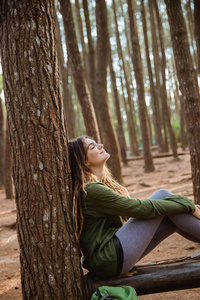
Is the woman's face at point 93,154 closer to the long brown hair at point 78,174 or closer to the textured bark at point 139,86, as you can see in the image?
the long brown hair at point 78,174

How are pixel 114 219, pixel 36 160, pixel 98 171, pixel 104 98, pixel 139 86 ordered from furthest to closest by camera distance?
pixel 139 86 → pixel 104 98 → pixel 98 171 → pixel 114 219 → pixel 36 160

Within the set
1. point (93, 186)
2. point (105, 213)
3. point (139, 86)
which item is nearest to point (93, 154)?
point (93, 186)

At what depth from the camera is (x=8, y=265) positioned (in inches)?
169

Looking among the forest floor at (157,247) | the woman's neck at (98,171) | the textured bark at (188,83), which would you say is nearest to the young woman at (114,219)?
the woman's neck at (98,171)

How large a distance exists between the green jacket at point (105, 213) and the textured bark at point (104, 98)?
19.8 feet

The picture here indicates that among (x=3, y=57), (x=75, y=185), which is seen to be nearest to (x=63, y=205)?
(x=75, y=185)

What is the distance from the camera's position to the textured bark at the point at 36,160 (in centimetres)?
239

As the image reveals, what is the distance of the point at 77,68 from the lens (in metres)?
7.28

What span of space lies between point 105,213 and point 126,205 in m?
0.21

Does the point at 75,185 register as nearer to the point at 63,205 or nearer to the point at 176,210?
the point at 63,205

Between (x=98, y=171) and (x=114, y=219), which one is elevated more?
(x=98, y=171)

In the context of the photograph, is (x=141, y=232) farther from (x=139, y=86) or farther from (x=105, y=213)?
(x=139, y=86)

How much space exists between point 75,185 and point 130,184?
22.4ft

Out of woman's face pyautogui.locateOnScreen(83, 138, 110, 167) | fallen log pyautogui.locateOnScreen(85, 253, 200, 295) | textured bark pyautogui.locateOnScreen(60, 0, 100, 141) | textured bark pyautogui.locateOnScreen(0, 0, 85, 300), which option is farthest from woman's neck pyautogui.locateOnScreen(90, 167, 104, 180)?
textured bark pyautogui.locateOnScreen(60, 0, 100, 141)
